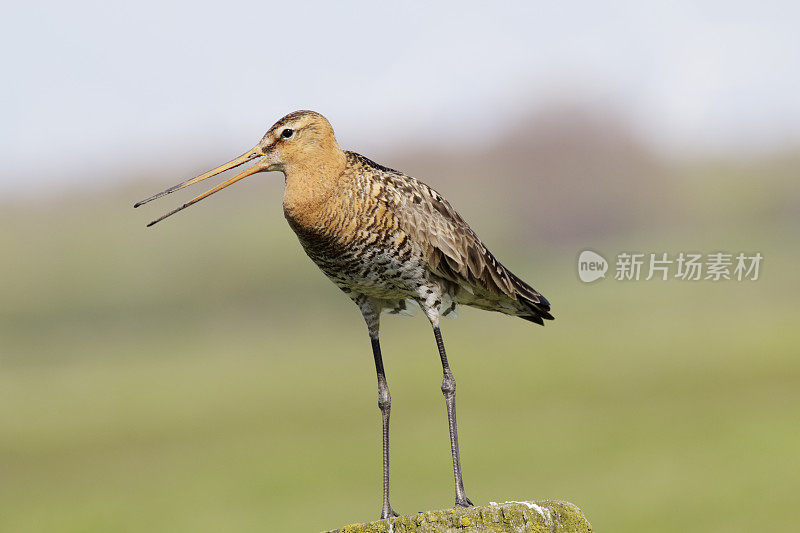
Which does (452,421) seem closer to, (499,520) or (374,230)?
(374,230)

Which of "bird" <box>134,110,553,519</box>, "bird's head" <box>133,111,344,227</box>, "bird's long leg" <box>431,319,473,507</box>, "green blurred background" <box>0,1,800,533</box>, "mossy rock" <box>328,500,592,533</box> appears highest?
"green blurred background" <box>0,1,800,533</box>

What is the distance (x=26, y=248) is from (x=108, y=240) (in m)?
11.7

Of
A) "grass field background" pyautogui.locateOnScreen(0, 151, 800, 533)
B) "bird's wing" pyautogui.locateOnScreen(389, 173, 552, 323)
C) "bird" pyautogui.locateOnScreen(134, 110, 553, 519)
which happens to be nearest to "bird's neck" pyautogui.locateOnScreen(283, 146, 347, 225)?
"bird" pyautogui.locateOnScreen(134, 110, 553, 519)

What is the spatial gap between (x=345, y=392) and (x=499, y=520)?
6458 cm

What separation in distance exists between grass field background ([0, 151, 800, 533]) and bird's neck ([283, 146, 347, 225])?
26.9m

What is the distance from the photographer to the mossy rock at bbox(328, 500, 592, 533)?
26.9 feet

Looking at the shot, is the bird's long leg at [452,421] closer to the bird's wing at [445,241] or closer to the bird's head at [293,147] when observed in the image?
the bird's wing at [445,241]

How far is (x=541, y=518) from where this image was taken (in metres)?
8.30

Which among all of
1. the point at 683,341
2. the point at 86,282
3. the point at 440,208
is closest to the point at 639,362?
the point at 683,341

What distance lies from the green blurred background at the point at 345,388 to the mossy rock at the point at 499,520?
28.1 metres

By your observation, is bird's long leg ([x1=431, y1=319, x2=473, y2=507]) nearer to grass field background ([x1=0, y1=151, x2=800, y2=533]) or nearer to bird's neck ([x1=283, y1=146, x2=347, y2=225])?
bird's neck ([x1=283, y1=146, x2=347, y2=225])

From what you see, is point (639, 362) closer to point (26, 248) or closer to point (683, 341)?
point (683, 341)

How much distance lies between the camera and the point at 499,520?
8234 mm

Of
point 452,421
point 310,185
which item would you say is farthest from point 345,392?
point 310,185
